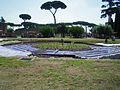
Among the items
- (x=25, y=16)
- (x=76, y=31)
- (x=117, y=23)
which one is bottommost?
(x=76, y=31)

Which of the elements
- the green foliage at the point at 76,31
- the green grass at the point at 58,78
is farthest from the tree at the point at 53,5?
the green grass at the point at 58,78

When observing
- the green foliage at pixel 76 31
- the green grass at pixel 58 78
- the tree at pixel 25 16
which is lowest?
the green grass at pixel 58 78

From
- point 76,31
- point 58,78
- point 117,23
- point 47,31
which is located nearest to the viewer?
point 58,78

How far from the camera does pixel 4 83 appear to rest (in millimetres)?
7652

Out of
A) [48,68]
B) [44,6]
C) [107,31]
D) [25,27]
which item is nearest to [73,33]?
[107,31]

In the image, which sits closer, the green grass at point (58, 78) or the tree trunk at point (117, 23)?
the green grass at point (58, 78)

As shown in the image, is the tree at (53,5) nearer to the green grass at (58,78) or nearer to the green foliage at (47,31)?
the green foliage at (47,31)

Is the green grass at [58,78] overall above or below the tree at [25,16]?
below

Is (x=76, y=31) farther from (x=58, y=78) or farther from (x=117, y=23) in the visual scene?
(x=58, y=78)

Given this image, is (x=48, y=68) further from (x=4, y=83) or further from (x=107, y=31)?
(x=107, y=31)

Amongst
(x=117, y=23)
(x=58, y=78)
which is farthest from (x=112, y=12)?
(x=58, y=78)

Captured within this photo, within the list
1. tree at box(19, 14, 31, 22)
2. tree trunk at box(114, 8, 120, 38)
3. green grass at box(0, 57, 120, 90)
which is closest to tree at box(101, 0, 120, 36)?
tree trunk at box(114, 8, 120, 38)

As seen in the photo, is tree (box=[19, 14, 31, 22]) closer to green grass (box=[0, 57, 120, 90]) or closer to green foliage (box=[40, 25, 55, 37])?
green foliage (box=[40, 25, 55, 37])

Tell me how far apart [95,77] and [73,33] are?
41.7 m
